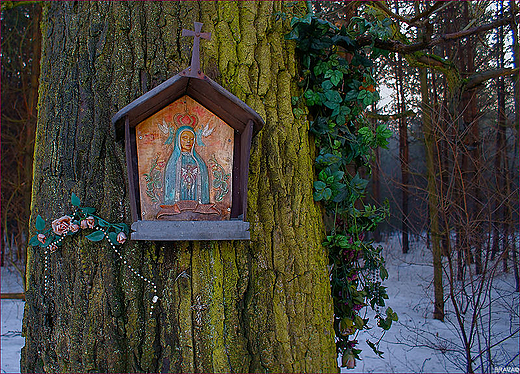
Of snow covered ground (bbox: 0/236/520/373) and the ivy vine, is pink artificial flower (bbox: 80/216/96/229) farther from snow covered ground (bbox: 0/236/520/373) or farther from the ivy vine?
snow covered ground (bbox: 0/236/520/373)

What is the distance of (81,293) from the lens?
165 centimetres

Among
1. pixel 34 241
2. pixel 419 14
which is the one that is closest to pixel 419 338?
Answer: pixel 419 14

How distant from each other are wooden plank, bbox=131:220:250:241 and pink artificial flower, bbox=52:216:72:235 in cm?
35

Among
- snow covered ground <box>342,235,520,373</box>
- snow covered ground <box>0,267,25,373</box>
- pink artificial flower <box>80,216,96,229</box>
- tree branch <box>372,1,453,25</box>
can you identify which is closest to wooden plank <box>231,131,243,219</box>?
pink artificial flower <box>80,216,96,229</box>

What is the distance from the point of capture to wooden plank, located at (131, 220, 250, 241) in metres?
1.50

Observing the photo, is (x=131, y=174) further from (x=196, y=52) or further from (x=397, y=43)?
(x=397, y=43)

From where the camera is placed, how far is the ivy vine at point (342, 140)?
6.64ft

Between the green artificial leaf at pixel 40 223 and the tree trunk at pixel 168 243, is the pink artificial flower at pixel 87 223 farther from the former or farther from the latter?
the green artificial leaf at pixel 40 223

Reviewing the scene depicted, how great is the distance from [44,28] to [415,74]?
915 centimetres

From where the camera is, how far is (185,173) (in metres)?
1.62

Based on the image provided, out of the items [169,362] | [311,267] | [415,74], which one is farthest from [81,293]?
[415,74]

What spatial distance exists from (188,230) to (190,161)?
301 millimetres

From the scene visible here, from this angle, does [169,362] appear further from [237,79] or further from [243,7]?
[243,7]

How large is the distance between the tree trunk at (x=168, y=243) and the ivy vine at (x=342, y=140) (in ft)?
0.41
